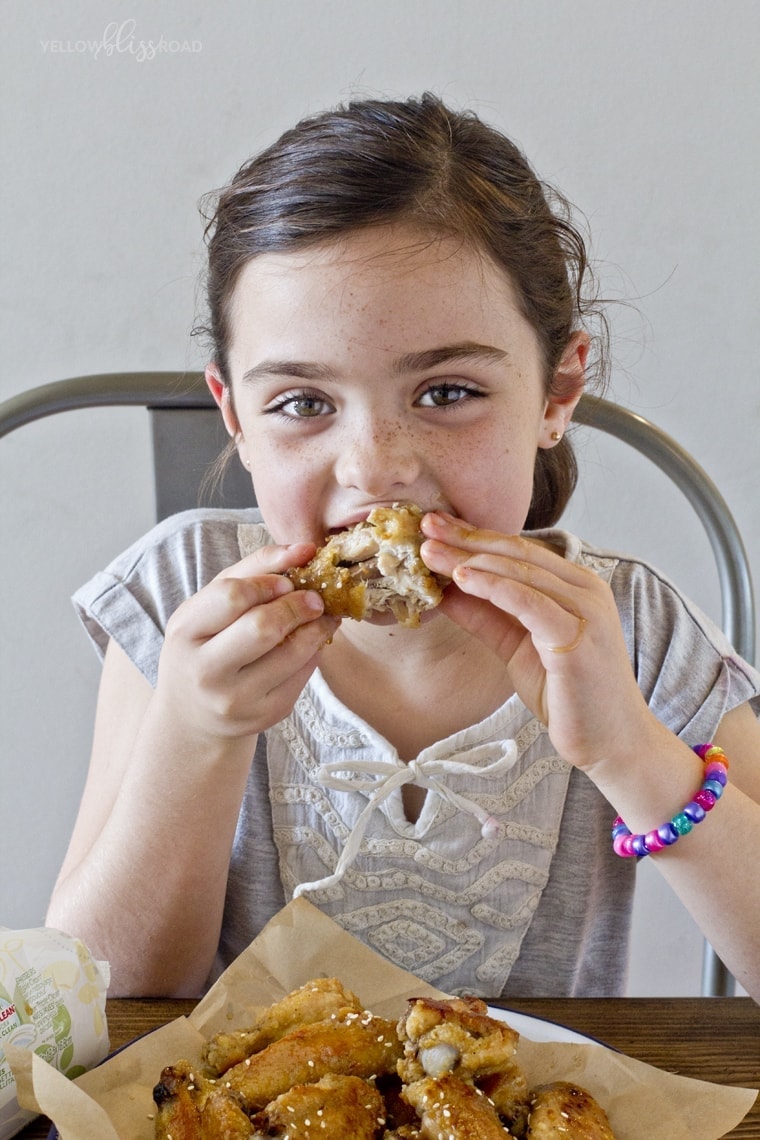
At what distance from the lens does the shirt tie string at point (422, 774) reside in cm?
120

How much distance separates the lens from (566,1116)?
28.6 inches

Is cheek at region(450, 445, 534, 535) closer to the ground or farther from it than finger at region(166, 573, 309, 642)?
farther from it

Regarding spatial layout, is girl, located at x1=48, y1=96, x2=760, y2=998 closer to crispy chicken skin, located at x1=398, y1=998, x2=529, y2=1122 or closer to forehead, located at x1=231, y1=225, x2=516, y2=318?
forehead, located at x1=231, y1=225, x2=516, y2=318

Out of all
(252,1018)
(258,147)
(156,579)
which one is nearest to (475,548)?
(252,1018)

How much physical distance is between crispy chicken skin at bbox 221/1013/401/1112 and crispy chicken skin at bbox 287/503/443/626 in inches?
14.2

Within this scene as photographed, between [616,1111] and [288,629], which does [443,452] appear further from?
[616,1111]

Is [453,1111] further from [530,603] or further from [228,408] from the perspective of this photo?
[228,408]

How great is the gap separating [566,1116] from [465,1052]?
0.24 ft

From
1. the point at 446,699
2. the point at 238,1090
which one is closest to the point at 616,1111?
the point at 238,1090

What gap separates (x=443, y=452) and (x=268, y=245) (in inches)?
10.4

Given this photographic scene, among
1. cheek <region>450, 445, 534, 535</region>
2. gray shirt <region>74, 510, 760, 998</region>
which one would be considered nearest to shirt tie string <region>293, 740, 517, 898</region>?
gray shirt <region>74, 510, 760, 998</region>

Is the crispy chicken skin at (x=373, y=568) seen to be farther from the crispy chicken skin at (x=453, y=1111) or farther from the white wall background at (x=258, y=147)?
the white wall background at (x=258, y=147)

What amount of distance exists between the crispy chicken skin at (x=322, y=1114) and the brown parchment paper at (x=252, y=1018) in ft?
0.31

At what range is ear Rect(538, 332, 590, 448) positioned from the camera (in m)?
1.23
